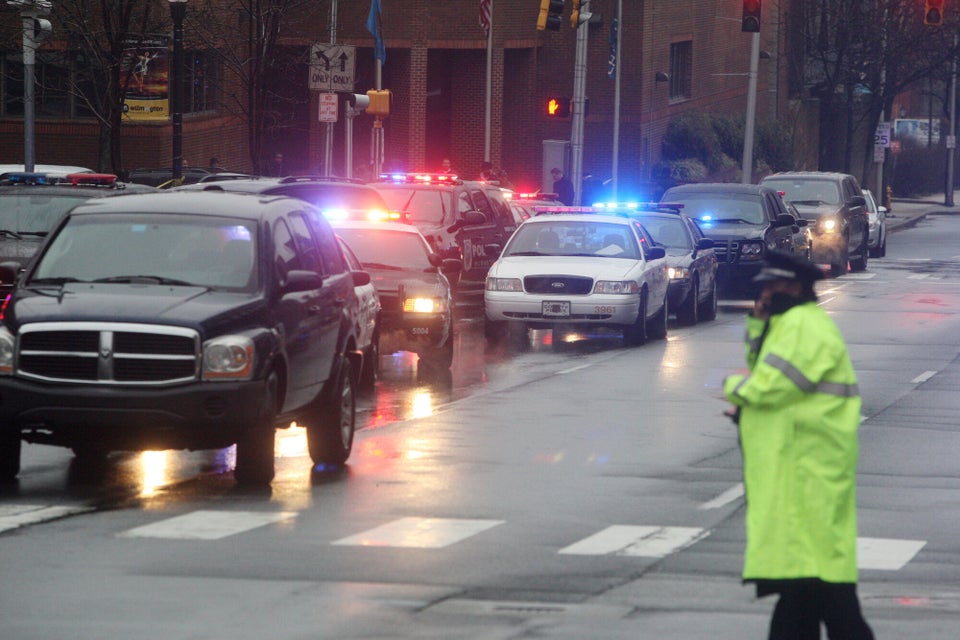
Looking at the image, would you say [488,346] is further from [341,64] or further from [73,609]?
[73,609]

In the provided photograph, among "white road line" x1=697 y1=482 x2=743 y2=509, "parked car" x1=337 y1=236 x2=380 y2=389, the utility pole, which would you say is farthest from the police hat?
the utility pole

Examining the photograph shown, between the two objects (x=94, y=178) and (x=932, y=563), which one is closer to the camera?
(x=932, y=563)

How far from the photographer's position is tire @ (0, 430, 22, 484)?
1188cm

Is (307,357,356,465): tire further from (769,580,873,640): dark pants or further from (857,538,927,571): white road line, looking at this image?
(769,580,873,640): dark pants

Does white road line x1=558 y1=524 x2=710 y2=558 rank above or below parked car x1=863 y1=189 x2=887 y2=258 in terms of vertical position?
below

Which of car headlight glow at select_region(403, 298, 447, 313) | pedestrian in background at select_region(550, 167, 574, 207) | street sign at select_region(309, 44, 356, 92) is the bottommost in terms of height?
car headlight glow at select_region(403, 298, 447, 313)

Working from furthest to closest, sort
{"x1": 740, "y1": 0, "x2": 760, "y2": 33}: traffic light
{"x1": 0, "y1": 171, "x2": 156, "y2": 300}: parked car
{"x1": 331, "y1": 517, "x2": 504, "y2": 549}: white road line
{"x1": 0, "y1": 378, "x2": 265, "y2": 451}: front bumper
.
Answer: {"x1": 740, "y1": 0, "x2": 760, "y2": 33}: traffic light < {"x1": 0, "y1": 171, "x2": 156, "y2": 300}: parked car < {"x1": 0, "y1": 378, "x2": 265, "y2": 451}: front bumper < {"x1": 331, "y1": 517, "x2": 504, "y2": 549}: white road line

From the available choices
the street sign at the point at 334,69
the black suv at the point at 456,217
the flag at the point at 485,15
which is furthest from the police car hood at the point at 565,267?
the flag at the point at 485,15

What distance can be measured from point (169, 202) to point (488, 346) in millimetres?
10734

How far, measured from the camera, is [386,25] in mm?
55188

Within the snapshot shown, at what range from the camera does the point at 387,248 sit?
21156 mm

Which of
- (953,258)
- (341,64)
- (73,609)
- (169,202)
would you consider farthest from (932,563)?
(953,258)

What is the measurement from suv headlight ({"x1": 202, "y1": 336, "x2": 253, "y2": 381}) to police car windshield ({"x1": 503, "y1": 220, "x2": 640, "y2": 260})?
1302 centimetres

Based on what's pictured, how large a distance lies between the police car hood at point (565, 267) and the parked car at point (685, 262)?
6.82 feet
